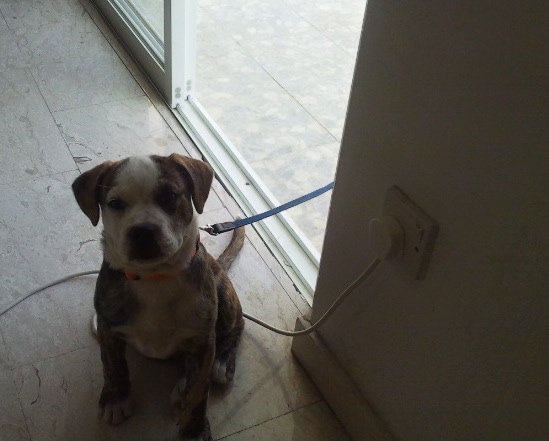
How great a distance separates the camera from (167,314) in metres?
1.16

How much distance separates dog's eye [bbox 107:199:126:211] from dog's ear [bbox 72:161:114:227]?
5 cm

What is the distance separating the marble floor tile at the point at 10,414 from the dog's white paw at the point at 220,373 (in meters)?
0.39

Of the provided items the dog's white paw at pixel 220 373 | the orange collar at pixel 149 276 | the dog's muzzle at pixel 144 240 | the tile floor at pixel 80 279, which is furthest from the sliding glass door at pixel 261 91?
the dog's muzzle at pixel 144 240

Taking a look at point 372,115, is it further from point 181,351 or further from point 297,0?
point 297,0

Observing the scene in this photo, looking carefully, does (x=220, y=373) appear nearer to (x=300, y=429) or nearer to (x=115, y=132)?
(x=300, y=429)

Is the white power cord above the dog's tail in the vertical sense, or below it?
above

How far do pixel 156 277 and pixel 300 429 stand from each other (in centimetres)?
47

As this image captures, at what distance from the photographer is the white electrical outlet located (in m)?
0.94

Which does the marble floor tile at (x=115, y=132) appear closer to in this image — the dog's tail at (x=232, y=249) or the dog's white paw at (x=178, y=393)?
the dog's tail at (x=232, y=249)

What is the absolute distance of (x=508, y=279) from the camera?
2.71 feet

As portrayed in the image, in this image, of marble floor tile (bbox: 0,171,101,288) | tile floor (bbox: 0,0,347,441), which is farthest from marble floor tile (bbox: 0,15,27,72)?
marble floor tile (bbox: 0,171,101,288)

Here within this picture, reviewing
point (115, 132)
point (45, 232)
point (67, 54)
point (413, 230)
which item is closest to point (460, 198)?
point (413, 230)

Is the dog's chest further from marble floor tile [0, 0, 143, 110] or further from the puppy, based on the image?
marble floor tile [0, 0, 143, 110]

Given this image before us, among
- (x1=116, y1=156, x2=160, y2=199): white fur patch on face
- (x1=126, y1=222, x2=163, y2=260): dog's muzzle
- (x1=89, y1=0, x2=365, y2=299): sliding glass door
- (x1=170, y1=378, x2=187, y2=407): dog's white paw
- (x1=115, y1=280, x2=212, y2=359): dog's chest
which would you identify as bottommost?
(x1=89, y1=0, x2=365, y2=299): sliding glass door
